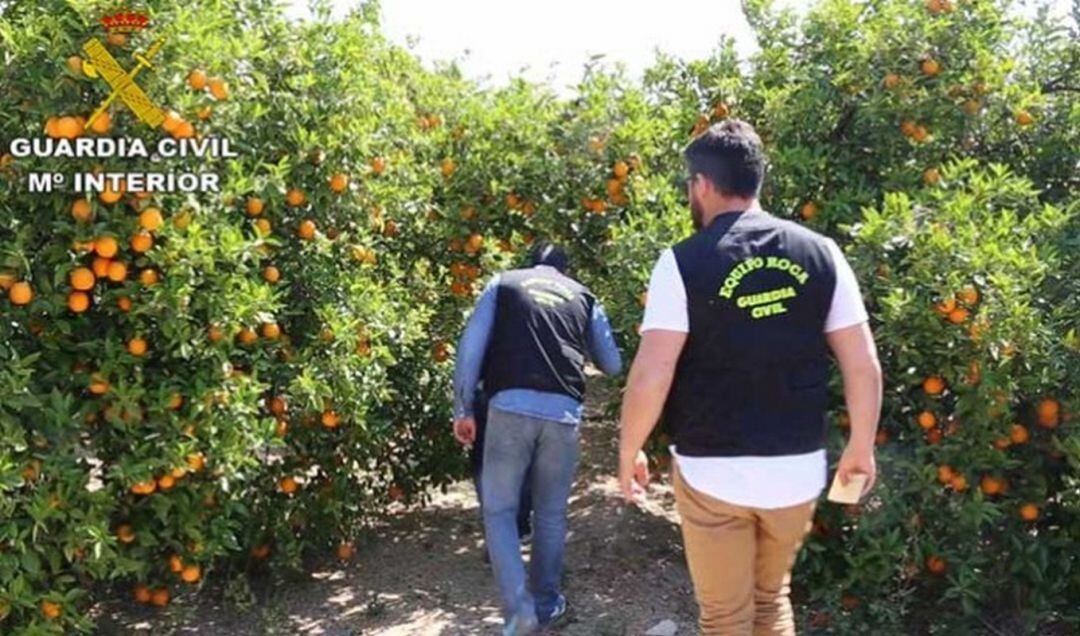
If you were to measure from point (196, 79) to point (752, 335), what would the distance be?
2488mm

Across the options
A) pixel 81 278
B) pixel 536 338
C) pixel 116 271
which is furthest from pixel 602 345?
pixel 81 278

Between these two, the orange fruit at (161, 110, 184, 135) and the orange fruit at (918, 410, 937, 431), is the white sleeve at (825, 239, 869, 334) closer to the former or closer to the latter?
the orange fruit at (918, 410, 937, 431)

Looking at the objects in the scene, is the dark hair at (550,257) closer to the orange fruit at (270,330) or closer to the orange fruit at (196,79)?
the orange fruit at (270,330)

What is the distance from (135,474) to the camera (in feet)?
Answer: 14.5

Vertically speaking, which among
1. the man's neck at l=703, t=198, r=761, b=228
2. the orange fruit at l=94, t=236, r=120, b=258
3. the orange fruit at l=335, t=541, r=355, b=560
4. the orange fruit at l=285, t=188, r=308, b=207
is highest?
the orange fruit at l=285, t=188, r=308, b=207

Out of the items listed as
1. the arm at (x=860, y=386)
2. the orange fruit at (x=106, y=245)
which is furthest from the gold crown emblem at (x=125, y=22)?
the arm at (x=860, y=386)

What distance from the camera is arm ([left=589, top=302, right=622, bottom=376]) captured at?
517 cm

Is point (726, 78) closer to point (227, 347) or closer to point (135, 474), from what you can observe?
point (227, 347)

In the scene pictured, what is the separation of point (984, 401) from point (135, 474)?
3.25 meters

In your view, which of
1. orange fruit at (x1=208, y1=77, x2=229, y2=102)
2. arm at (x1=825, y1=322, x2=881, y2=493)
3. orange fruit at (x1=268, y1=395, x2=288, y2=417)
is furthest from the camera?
orange fruit at (x1=268, y1=395, x2=288, y2=417)

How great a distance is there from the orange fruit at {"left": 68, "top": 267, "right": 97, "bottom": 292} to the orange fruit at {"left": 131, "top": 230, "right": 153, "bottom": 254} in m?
→ 0.19

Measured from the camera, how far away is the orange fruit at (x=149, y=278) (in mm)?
4398

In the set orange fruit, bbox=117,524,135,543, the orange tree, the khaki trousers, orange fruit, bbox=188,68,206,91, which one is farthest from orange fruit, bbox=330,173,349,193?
the khaki trousers

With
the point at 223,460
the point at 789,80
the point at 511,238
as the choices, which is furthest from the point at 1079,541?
the point at 223,460
